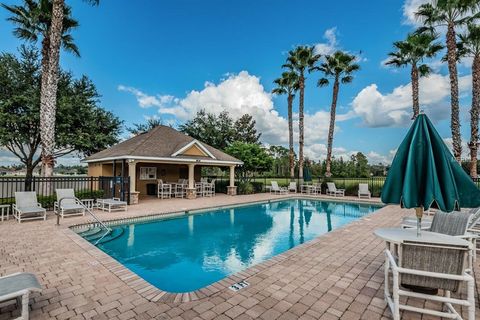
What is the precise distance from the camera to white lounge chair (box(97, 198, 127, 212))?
10892 mm

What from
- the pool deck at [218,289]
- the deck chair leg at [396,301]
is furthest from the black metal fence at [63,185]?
the deck chair leg at [396,301]

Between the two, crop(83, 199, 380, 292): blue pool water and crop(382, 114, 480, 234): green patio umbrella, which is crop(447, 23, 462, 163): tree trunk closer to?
crop(83, 199, 380, 292): blue pool water

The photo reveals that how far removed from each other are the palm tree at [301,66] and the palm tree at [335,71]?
Answer: 1.13 m

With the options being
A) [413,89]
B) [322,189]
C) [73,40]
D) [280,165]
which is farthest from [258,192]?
[280,165]

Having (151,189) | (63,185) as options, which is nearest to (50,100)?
(63,185)

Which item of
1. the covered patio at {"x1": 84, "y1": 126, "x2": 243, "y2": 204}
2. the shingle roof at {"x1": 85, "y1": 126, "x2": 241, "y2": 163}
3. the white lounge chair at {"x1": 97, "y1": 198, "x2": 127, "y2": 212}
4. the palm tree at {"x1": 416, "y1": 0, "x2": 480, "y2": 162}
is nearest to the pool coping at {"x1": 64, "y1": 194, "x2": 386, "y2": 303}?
the white lounge chair at {"x1": 97, "y1": 198, "x2": 127, "y2": 212}

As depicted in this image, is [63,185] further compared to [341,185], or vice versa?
[341,185]

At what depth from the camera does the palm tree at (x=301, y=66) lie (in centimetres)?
2192

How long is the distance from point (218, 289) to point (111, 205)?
29.6 ft

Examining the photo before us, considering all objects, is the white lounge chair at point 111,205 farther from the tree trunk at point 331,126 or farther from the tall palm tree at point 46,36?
the tree trunk at point 331,126

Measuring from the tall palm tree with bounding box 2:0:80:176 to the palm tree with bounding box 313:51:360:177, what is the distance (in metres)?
18.9

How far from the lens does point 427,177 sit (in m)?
3.16

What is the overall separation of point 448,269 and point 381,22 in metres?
16.1

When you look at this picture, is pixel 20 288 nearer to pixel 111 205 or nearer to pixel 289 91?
pixel 111 205
